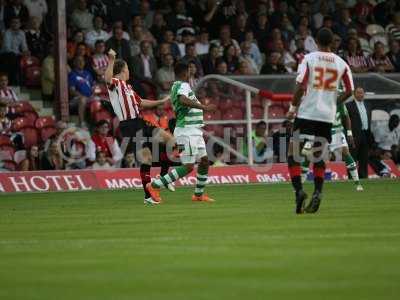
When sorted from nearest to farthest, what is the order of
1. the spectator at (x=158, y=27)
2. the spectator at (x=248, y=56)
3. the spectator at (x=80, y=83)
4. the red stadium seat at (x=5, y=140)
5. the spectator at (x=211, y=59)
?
the red stadium seat at (x=5, y=140) → the spectator at (x=80, y=83) → the spectator at (x=211, y=59) → the spectator at (x=158, y=27) → the spectator at (x=248, y=56)

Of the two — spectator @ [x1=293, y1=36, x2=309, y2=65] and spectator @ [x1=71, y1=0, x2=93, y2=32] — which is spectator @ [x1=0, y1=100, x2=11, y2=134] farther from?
spectator @ [x1=293, y1=36, x2=309, y2=65]

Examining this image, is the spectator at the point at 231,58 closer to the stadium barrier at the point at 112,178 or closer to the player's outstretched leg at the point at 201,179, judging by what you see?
the stadium barrier at the point at 112,178

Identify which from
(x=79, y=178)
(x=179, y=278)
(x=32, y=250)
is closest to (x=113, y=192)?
(x=79, y=178)

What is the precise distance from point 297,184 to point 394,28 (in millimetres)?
19043

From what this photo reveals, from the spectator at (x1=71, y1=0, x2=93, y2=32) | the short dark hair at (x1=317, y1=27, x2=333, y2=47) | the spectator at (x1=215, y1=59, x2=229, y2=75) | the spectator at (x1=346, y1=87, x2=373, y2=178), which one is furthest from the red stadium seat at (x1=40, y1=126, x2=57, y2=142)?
the short dark hair at (x1=317, y1=27, x2=333, y2=47)

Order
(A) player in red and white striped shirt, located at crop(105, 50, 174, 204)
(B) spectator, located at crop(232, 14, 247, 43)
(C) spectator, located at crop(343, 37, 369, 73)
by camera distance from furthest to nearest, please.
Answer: (C) spectator, located at crop(343, 37, 369, 73), (B) spectator, located at crop(232, 14, 247, 43), (A) player in red and white striped shirt, located at crop(105, 50, 174, 204)

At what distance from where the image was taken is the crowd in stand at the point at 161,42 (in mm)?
27016

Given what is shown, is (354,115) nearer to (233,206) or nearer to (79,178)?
(79,178)

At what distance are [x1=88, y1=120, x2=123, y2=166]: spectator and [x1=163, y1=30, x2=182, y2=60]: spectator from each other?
3501 mm

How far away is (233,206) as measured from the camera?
58.0ft

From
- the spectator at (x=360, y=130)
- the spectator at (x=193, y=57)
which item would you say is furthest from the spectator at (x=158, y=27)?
the spectator at (x=360, y=130)

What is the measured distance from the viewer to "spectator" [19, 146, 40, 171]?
25.1m

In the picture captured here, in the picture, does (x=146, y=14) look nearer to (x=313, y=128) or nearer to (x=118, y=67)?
(x=118, y=67)

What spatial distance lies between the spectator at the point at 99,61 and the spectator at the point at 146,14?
2528mm
